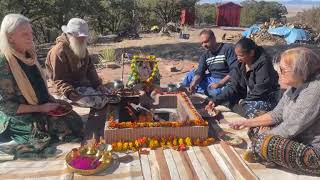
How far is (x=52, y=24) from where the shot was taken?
20875mm

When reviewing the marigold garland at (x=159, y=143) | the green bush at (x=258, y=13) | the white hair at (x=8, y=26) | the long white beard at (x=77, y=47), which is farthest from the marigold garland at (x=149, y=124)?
the green bush at (x=258, y=13)

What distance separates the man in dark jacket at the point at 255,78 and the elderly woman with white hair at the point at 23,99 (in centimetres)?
198

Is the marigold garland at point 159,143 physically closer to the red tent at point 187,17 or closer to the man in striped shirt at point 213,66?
the man in striped shirt at point 213,66

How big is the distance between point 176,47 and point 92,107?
10.8 m

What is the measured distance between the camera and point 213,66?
561 cm

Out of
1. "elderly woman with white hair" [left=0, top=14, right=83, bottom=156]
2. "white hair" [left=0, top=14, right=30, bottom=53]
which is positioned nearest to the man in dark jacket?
"elderly woman with white hair" [left=0, top=14, right=83, bottom=156]

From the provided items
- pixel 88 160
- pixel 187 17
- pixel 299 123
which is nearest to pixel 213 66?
pixel 299 123

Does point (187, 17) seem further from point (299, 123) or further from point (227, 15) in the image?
point (299, 123)

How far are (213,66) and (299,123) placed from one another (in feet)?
8.82

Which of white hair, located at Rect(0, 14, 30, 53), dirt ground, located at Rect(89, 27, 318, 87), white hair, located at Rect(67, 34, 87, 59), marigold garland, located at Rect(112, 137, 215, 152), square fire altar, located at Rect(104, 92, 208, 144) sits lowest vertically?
dirt ground, located at Rect(89, 27, 318, 87)

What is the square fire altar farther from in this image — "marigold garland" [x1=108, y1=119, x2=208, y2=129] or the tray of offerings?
the tray of offerings

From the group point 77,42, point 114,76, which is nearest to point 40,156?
point 77,42

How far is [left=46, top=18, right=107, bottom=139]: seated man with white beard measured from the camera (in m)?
4.32

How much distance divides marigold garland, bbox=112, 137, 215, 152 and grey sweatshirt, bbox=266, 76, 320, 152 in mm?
797
